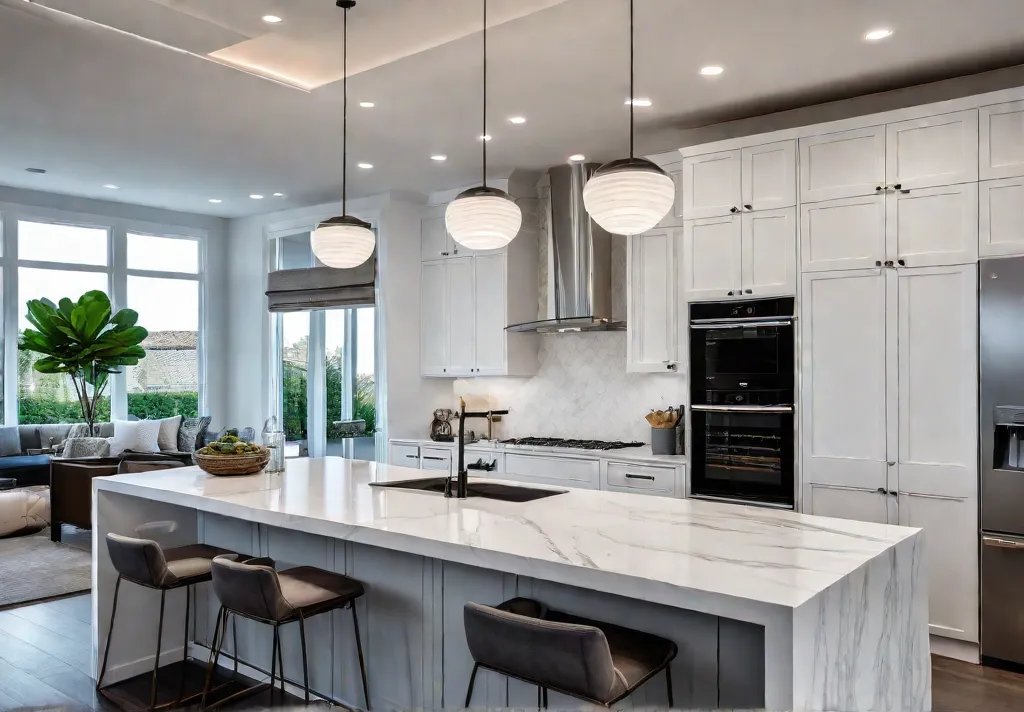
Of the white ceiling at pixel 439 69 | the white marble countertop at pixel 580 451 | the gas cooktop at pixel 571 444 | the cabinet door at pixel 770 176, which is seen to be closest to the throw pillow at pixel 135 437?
the white ceiling at pixel 439 69

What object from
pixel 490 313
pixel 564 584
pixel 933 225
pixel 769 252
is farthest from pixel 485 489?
pixel 490 313

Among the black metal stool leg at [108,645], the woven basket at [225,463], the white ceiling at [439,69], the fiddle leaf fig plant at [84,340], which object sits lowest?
the black metal stool leg at [108,645]

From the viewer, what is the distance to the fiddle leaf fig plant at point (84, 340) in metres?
7.31

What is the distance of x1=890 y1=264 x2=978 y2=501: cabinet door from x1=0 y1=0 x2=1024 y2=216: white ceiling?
1.09 m

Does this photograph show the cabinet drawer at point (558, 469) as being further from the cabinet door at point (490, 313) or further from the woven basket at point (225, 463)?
the woven basket at point (225, 463)

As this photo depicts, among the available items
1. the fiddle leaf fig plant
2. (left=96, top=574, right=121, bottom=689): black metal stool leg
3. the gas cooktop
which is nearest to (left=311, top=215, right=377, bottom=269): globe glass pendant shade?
(left=96, top=574, right=121, bottom=689): black metal stool leg

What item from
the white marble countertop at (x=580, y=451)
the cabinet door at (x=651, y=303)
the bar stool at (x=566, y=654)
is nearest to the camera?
the bar stool at (x=566, y=654)

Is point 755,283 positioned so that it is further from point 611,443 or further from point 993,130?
point 611,443

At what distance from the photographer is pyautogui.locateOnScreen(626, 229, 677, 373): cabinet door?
5184 millimetres

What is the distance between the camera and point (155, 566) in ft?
9.84

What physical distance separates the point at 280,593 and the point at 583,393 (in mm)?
3822

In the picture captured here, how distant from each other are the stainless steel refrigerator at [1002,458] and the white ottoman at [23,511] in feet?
21.7

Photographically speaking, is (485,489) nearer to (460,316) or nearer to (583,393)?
(583,393)

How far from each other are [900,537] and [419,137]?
3864mm
